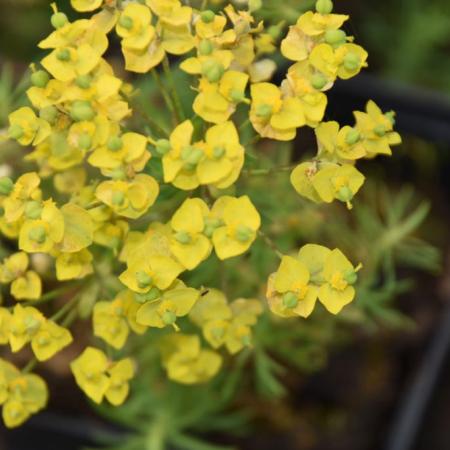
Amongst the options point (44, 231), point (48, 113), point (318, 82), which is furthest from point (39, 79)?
point (318, 82)

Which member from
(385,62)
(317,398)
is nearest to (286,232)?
(317,398)

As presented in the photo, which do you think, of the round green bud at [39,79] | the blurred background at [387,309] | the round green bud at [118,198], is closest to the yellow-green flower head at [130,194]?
the round green bud at [118,198]

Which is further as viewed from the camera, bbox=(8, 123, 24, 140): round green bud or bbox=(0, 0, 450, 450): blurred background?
bbox=(0, 0, 450, 450): blurred background

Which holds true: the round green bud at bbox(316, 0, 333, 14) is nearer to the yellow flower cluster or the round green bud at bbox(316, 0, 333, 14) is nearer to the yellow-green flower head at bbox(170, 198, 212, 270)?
the yellow flower cluster

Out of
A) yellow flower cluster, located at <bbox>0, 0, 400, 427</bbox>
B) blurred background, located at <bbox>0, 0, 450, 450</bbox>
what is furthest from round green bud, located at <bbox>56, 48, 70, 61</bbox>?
blurred background, located at <bbox>0, 0, 450, 450</bbox>

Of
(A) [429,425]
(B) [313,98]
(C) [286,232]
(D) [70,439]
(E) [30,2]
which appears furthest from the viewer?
(E) [30,2]

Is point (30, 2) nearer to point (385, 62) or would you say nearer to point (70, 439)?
point (385, 62)
